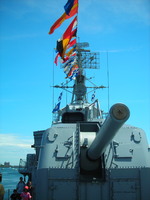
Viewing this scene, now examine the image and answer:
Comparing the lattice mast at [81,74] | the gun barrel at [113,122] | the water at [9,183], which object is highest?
the lattice mast at [81,74]

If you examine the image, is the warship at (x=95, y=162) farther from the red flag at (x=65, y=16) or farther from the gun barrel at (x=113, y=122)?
the red flag at (x=65, y=16)

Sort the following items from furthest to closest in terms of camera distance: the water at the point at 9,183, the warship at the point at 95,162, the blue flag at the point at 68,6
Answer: the water at the point at 9,183
the blue flag at the point at 68,6
the warship at the point at 95,162

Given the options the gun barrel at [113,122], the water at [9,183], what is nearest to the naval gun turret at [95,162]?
the gun barrel at [113,122]

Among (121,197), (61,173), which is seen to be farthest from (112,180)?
(61,173)

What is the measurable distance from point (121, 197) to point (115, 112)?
6.71 feet

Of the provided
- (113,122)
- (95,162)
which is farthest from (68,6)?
(113,122)

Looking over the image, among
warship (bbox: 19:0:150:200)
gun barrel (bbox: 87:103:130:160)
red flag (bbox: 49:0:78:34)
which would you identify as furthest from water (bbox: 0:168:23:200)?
red flag (bbox: 49:0:78:34)

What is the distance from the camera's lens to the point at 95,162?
238 inches

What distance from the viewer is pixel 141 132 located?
633cm

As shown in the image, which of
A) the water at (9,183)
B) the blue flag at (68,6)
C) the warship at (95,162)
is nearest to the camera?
the warship at (95,162)

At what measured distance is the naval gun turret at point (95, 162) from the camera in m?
5.13

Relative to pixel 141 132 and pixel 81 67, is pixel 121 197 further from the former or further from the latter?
pixel 81 67

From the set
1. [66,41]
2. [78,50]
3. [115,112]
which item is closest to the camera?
[115,112]

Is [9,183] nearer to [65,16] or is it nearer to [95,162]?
[65,16]
